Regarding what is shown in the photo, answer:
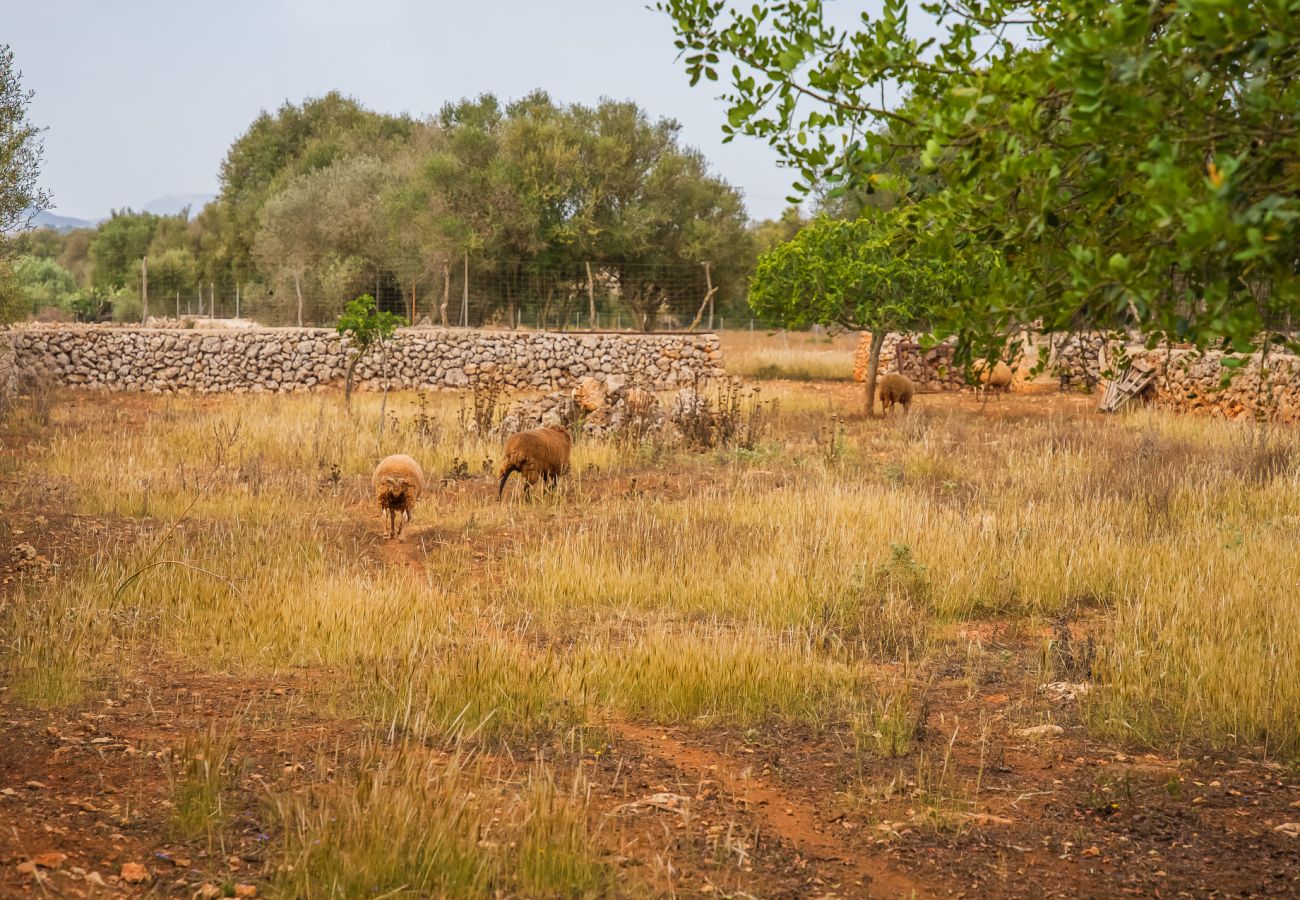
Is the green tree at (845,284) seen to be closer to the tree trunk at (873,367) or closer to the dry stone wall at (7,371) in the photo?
the tree trunk at (873,367)

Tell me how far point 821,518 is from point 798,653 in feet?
11.5

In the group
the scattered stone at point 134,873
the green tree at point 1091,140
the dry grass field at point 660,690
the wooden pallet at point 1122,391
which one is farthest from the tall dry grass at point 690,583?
the wooden pallet at point 1122,391

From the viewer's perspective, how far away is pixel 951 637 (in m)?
8.07

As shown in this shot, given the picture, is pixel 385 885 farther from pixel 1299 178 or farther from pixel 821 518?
pixel 821 518


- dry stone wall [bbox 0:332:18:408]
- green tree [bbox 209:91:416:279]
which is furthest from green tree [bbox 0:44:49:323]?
green tree [bbox 209:91:416:279]

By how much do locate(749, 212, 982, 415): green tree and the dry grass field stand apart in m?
8.48

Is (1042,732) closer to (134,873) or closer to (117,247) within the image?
(134,873)

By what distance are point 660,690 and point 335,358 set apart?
22387mm

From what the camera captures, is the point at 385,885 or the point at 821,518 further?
the point at 821,518

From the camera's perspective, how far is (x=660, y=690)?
6.64 meters

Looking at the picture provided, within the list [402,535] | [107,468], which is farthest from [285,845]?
[107,468]

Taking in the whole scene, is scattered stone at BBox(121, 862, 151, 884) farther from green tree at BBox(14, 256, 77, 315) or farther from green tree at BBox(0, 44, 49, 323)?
green tree at BBox(14, 256, 77, 315)

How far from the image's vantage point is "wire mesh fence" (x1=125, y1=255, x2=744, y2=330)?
34375 millimetres

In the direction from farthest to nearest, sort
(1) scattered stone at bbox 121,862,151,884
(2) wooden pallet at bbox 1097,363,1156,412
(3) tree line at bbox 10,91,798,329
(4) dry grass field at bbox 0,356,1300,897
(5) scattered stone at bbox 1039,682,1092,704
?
(3) tree line at bbox 10,91,798,329 < (2) wooden pallet at bbox 1097,363,1156,412 < (5) scattered stone at bbox 1039,682,1092,704 < (4) dry grass field at bbox 0,356,1300,897 < (1) scattered stone at bbox 121,862,151,884
